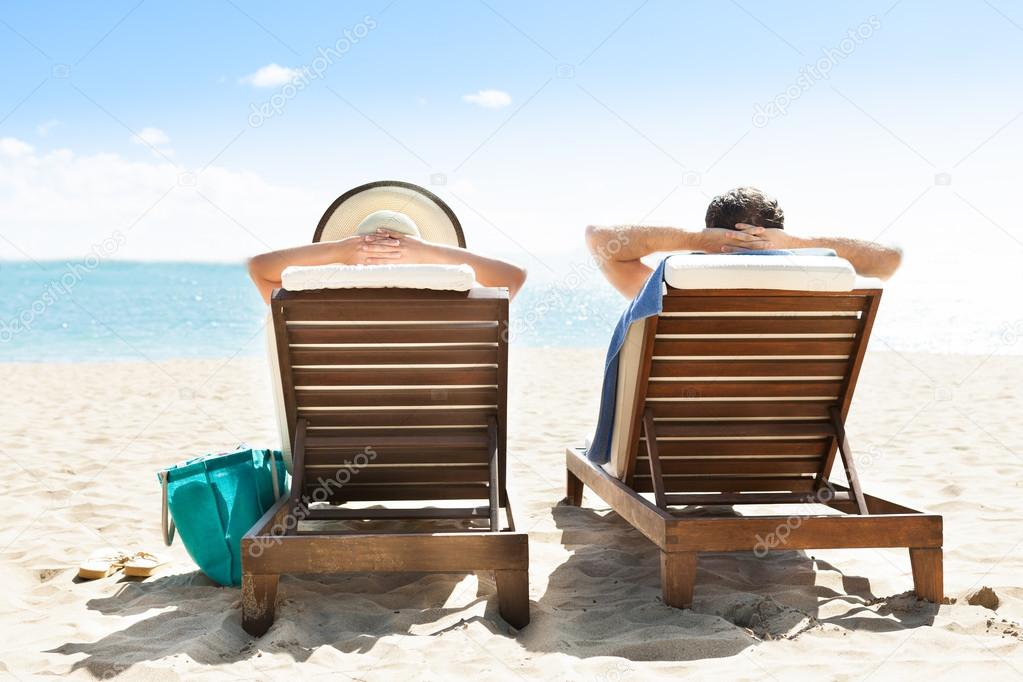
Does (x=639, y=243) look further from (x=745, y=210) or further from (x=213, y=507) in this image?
(x=213, y=507)

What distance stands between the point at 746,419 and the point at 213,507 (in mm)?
1948

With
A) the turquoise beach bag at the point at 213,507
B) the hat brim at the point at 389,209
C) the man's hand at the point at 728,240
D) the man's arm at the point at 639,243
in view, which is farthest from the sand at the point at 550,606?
the hat brim at the point at 389,209

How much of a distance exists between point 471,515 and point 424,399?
0.46 metres

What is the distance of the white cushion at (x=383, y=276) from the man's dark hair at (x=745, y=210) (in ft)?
3.60

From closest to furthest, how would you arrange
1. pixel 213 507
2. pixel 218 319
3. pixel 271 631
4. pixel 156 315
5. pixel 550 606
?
pixel 271 631
pixel 550 606
pixel 213 507
pixel 218 319
pixel 156 315

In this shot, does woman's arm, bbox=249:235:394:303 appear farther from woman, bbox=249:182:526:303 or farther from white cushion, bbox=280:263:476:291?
white cushion, bbox=280:263:476:291

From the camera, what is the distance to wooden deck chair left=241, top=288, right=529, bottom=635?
103 inches

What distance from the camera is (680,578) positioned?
2752 millimetres

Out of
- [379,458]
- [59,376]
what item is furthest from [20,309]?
[379,458]

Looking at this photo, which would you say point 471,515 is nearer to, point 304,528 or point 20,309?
point 304,528

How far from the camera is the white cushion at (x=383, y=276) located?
2.74m

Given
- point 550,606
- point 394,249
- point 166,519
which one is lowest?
point 550,606

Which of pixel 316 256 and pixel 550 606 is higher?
pixel 316 256

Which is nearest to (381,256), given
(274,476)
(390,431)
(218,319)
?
(390,431)
